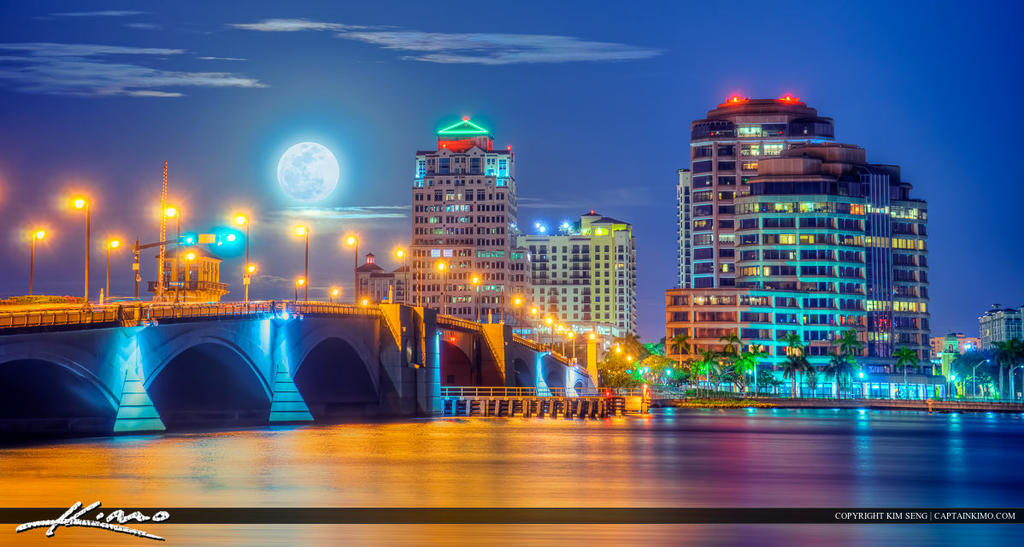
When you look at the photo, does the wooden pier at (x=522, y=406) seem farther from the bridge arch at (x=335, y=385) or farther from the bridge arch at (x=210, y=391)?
the bridge arch at (x=210, y=391)

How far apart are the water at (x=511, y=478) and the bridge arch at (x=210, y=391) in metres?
6.96

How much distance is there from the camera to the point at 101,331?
7275cm

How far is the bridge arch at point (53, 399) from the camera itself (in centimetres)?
7375

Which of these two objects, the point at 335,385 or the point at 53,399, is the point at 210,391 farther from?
the point at 53,399

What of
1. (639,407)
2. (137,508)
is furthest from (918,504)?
(639,407)

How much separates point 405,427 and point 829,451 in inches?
1428

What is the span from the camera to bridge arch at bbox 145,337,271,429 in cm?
9519

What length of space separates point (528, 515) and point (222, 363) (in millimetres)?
62360

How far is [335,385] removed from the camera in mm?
119438

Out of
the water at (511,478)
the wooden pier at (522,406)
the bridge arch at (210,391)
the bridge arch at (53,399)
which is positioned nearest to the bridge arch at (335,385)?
the wooden pier at (522,406)

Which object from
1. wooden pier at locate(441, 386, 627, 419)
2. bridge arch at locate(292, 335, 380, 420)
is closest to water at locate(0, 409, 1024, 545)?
bridge arch at locate(292, 335, 380, 420)

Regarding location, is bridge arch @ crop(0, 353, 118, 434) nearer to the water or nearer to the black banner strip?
the water

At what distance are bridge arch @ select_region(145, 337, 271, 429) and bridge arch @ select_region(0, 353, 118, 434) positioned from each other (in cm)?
1318

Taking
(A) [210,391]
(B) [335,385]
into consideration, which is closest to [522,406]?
(B) [335,385]
